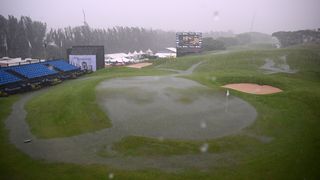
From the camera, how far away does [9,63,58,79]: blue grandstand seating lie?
150 feet

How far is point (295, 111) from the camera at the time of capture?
31.3 m

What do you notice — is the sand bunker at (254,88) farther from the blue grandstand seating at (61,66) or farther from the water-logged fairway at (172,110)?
the blue grandstand seating at (61,66)

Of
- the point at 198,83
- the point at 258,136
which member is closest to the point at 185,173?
the point at 258,136

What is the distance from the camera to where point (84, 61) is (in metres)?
66.9

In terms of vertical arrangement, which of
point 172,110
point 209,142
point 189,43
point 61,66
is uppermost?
point 189,43

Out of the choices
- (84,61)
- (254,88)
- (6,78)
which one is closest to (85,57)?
(84,61)

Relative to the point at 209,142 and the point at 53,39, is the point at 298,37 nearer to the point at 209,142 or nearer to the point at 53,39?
the point at 53,39

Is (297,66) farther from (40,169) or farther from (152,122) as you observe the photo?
(40,169)

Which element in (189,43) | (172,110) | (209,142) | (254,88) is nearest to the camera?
(209,142)

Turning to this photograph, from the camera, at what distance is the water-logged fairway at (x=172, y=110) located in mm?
25375

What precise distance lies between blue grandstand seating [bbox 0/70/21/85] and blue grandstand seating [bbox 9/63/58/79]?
8.17 ft

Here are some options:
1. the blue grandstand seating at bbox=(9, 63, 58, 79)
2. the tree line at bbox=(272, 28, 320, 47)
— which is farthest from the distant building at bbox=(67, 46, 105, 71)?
the tree line at bbox=(272, 28, 320, 47)

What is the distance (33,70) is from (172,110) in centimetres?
2950

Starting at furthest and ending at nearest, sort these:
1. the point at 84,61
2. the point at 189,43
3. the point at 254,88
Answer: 1. the point at 189,43
2. the point at 84,61
3. the point at 254,88
